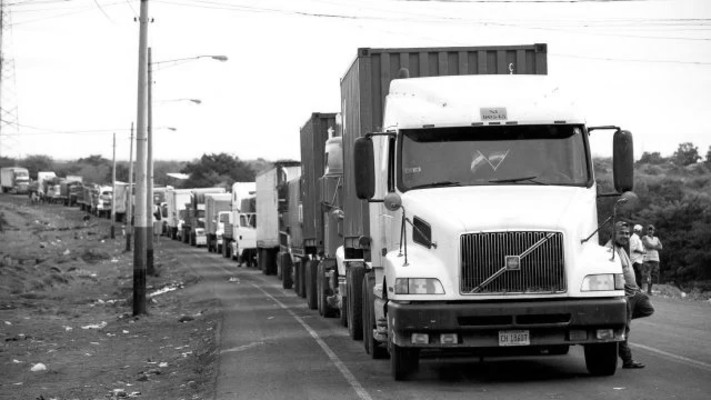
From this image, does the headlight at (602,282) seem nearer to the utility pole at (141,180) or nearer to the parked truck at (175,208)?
the utility pole at (141,180)

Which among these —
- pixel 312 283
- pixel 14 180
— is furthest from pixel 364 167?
pixel 14 180

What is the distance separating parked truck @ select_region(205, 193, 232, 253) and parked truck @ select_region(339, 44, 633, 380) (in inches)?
1864

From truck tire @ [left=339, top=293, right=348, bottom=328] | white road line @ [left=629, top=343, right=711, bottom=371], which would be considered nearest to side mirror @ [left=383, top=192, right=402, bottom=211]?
white road line @ [left=629, top=343, right=711, bottom=371]

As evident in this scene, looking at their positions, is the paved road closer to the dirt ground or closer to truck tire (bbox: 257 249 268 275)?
the dirt ground

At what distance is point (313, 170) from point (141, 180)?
4267 millimetres

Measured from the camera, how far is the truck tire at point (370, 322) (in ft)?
52.8

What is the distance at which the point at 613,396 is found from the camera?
12.2m

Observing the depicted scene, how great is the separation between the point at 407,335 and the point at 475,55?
593 cm

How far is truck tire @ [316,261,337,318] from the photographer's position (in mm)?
25394

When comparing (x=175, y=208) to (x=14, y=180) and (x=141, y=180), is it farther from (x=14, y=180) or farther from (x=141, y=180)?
(x=14, y=180)

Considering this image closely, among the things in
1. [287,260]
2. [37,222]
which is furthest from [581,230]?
[37,222]

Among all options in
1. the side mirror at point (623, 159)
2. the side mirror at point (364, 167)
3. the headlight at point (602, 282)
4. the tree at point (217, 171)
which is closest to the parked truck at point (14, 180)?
the tree at point (217, 171)

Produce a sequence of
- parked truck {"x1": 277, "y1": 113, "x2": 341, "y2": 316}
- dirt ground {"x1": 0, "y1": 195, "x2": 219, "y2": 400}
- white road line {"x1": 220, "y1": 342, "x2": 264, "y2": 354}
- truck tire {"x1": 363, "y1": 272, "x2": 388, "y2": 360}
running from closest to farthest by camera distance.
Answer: truck tire {"x1": 363, "y1": 272, "x2": 388, "y2": 360}
dirt ground {"x1": 0, "y1": 195, "x2": 219, "y2": 400}
white road line {"x1": 220, "y1": 342, "x2": 264, "y2": 354}
parked truck {"x1": 277, "y1": 113, "x2": 341, "y2": 316}

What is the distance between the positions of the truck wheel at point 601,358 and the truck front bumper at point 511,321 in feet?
1.97
